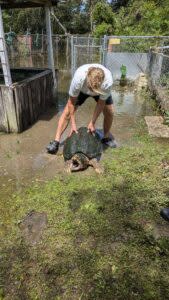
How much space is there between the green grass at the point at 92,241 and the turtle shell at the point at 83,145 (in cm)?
34

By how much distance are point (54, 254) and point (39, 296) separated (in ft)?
1.35

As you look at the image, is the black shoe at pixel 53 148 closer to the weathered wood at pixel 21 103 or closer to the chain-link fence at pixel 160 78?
the weathered wood at pixel 21 103

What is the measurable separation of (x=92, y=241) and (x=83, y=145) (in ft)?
5.31

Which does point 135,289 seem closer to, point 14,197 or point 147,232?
point 147,232

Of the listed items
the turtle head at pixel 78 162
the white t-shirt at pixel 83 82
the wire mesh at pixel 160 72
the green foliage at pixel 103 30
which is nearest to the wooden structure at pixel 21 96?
the white t-shirt at pixel 83 82

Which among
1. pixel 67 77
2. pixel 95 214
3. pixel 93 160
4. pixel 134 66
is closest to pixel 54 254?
pixel 95 214

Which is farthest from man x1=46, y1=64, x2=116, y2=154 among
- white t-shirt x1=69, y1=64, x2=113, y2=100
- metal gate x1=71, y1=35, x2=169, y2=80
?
metal gate x1=71, y1=35, x2=169, y2=80

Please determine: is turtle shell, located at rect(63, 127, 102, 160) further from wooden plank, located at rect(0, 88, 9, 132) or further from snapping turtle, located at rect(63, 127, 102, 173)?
wooden plank, located at rect(0, 88, 9, 132)

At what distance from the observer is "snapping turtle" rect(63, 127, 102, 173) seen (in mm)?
3832

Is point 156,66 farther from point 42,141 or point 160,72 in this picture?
point 42,141

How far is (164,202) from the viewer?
10.3 feet

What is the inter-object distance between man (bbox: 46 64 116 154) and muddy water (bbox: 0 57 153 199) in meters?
0.34

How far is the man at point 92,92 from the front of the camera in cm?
345

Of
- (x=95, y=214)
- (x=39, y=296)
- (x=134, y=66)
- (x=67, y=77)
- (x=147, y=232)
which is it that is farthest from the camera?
(x=67, y=77)
